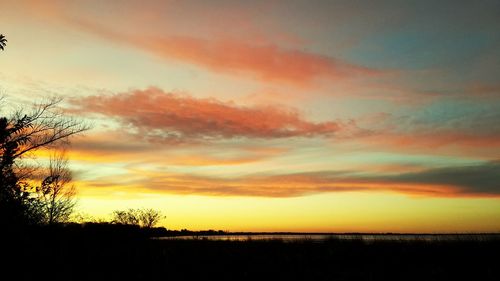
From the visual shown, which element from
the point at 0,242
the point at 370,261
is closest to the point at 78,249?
the point at 0,242

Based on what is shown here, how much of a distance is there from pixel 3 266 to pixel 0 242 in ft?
10.7

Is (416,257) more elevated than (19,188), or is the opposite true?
(19,188)

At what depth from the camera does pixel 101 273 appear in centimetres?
1455

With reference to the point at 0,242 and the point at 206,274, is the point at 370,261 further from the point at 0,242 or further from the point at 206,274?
the point at 0,242

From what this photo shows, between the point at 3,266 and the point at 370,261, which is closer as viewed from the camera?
the point at 3,266

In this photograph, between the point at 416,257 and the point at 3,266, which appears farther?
the point at 416,257

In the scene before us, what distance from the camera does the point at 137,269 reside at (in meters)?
15.4

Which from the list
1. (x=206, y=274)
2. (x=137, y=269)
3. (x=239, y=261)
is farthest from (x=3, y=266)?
(x=239, y=261)

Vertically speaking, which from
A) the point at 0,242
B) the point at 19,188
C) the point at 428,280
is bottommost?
the point at 428,280

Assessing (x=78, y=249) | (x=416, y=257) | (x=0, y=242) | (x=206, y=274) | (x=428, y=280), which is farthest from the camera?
(x=78, y=249)

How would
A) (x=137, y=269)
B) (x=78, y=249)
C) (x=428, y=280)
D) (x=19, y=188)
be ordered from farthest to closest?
(x=19, y=188) → (x=78, y=249) → (x=137, y=269) → (x=428, y=280)

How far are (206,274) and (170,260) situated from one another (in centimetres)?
414

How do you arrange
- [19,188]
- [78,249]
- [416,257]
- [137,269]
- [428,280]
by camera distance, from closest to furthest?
[428,280], [137,269], [416,257], [78,249], [19,188]

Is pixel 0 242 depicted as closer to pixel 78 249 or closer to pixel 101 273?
pixel 78 249
